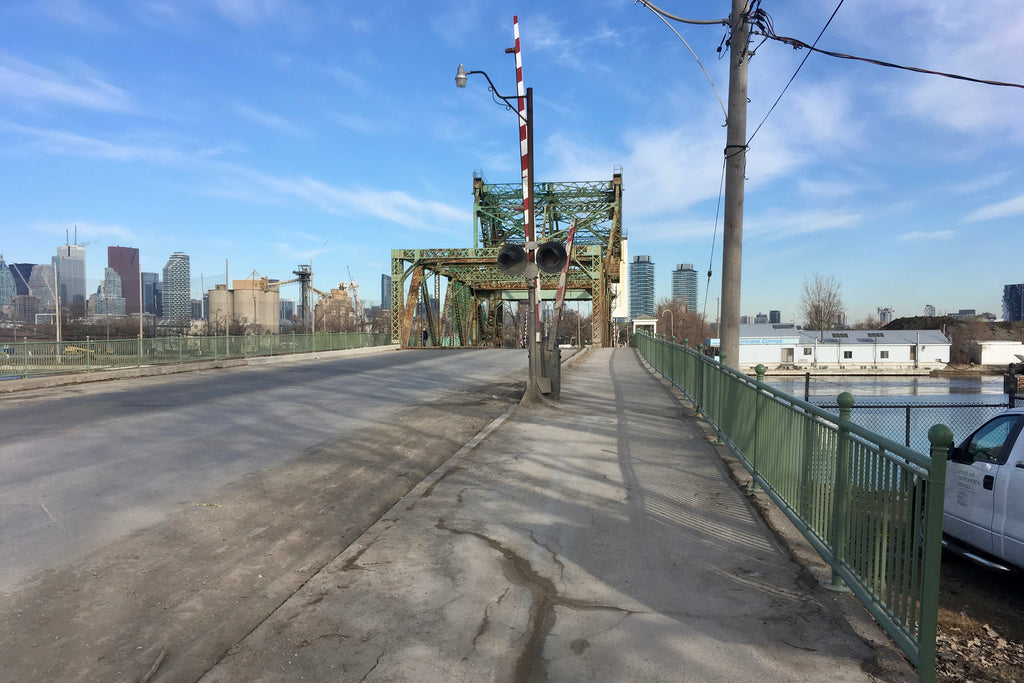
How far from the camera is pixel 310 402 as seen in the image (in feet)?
42.7

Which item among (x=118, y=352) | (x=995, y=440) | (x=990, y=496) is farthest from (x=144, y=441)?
(x=118, y=352)

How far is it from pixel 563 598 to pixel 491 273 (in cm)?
4439

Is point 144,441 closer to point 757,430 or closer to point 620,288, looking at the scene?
point 757,430

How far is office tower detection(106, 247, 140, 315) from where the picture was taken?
5684cm

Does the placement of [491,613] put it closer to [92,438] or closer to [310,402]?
[92,438]

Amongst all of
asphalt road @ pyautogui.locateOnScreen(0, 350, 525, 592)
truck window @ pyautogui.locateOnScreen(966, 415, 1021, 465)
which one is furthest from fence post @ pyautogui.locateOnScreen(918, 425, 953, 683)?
asphalt road @ pyautogui.locateOnScreen(0, 350, 525, 592)

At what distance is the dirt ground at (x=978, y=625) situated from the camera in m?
3.47

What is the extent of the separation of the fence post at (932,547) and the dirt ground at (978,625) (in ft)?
1.62

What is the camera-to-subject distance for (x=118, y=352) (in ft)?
62.1

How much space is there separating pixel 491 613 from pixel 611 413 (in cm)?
814

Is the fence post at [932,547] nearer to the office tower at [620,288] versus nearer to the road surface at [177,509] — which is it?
the road surface at [177,509]

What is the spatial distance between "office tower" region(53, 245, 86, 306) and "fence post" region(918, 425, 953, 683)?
180 ft

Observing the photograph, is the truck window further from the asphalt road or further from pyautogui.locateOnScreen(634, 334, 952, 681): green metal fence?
the asphalt road

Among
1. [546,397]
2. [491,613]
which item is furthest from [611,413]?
[491,613]
